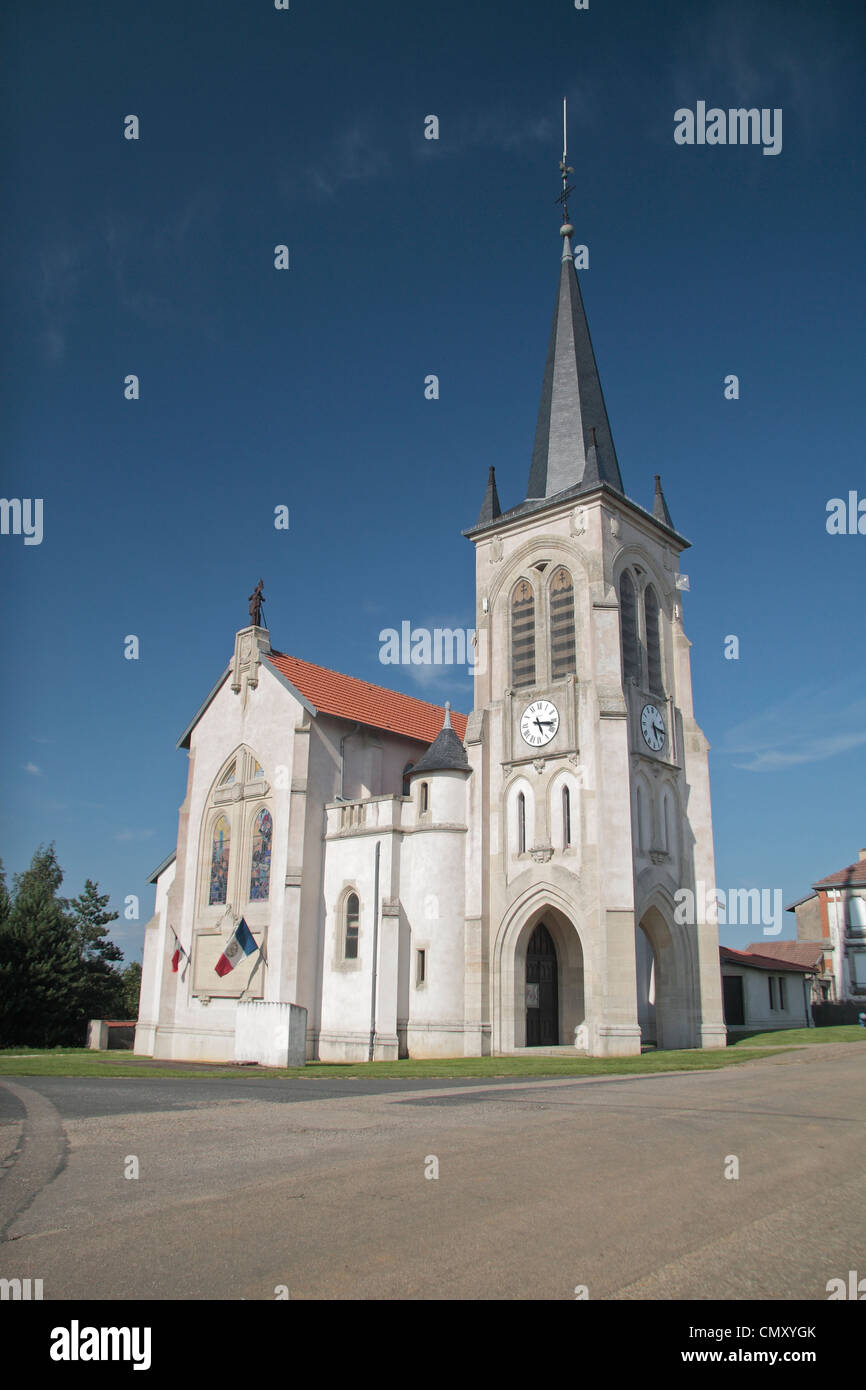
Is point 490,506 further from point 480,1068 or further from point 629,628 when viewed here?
point 480,1068

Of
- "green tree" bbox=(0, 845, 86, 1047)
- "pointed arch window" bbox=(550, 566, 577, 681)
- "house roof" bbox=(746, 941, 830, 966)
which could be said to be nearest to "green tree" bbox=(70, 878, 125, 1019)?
"green tree" bbox=(0, 845, 86, 1047)

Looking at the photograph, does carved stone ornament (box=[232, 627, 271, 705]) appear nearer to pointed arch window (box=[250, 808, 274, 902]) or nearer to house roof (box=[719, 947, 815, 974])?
pointed arch window (box=[250, 808, 274, 902])

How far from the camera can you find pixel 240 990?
36.8 m

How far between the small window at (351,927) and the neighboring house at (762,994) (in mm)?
20874

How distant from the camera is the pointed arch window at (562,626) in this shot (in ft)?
118

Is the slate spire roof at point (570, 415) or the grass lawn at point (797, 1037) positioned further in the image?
the slate spire roof at point (570, 415)

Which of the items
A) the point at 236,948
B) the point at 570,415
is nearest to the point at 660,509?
the point at 570,415

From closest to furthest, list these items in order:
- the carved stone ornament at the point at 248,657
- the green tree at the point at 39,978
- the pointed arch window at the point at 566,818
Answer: the pointed arch window at the point at 566,818 → the carved stone ornament at the point at 248,657 → the green tree at the point at 39,978

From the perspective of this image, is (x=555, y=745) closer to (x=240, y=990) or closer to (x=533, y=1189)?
(x=240, y=990)

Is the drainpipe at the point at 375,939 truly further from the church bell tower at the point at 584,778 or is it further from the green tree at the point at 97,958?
the green tree at the point at 97,958

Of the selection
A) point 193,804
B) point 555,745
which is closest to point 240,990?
point 193,804

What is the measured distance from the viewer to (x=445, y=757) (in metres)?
35.8

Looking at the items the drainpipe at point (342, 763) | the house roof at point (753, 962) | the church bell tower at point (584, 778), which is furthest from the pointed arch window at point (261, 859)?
the house roof at point (753, 962)
